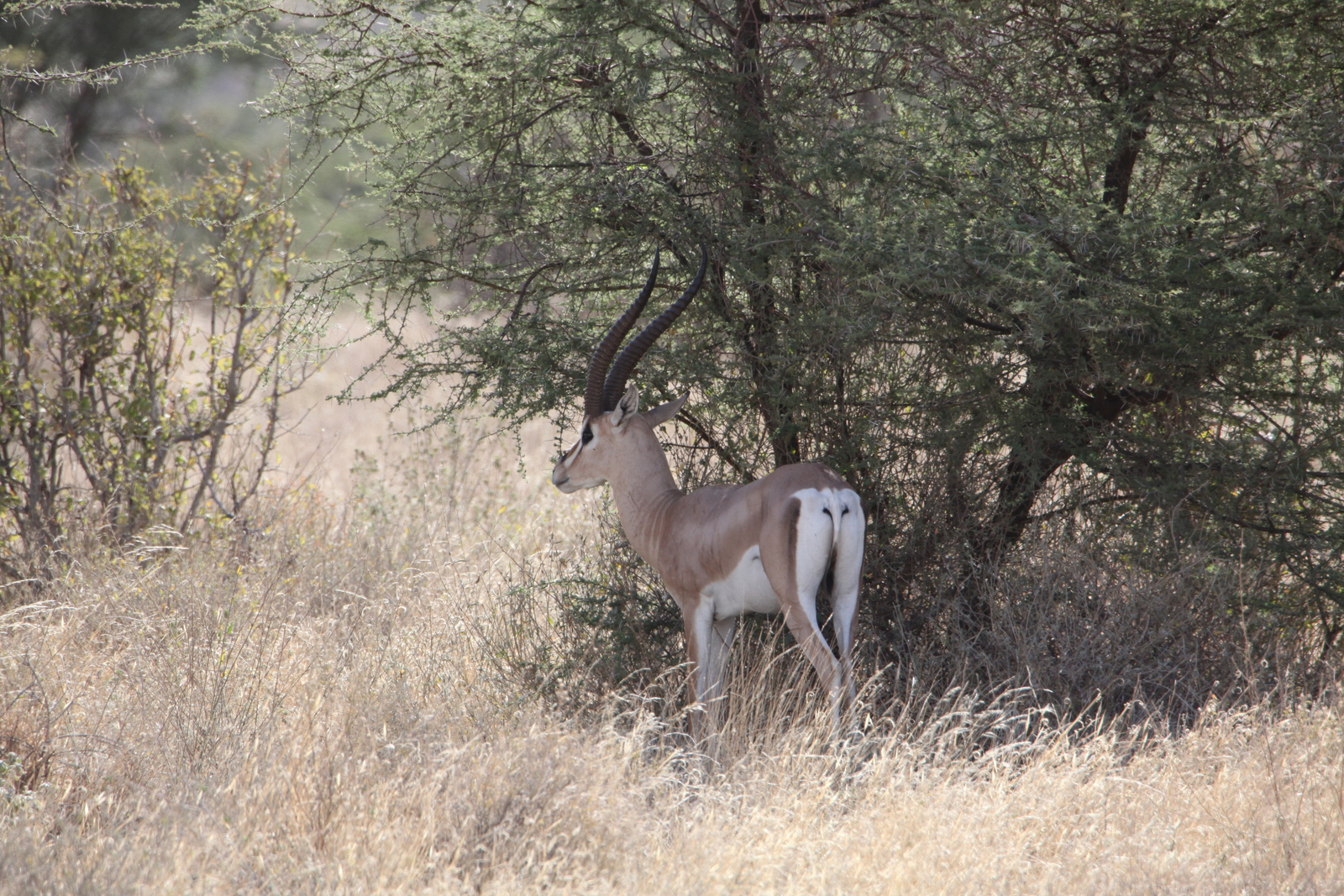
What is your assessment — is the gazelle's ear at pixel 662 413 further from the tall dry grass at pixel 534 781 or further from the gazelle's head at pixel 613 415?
the tall dry grass at pixel 534 781

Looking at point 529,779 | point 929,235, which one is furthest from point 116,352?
point 929,235

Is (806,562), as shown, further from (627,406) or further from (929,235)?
(929,235)

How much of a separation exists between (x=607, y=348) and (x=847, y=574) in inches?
62.4

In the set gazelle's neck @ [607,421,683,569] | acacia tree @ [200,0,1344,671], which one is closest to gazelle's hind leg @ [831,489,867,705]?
acacia tree @ [200,0,1344,671]

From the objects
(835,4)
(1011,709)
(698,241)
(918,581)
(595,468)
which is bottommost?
(1011,709)

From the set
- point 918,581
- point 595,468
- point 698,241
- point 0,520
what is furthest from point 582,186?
point 0,520

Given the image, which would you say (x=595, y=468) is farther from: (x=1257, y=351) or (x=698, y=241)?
(x=1257, y=351)

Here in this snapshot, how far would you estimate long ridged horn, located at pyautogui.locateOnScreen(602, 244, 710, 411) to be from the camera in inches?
200

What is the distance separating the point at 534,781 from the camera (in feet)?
12.3

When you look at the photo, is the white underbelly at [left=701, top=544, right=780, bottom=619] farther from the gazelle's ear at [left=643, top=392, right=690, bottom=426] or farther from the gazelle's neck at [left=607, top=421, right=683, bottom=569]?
the gazelle's ear at [left=643, top=392, right=690, bottom=426]

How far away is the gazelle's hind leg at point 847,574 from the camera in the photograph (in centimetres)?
464

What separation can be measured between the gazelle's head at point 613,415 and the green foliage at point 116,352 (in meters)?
2.31

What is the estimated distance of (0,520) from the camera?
288 inches

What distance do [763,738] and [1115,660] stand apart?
1799mm
